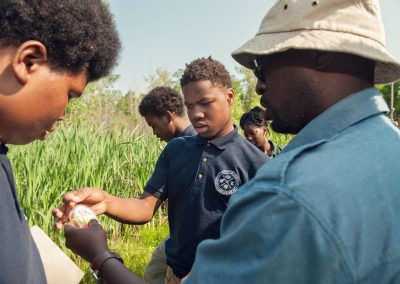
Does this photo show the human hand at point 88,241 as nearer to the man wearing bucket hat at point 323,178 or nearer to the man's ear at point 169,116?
the man wearing bucket hat at point 323,178

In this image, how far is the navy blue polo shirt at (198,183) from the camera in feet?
7.63

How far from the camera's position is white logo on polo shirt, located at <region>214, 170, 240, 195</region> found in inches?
91.4

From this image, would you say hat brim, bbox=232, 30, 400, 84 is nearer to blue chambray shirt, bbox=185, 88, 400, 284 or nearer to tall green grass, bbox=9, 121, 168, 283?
blue chambray shirt, bbox=185, 88, 400, 284

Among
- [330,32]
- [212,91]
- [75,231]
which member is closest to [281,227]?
[330,32]

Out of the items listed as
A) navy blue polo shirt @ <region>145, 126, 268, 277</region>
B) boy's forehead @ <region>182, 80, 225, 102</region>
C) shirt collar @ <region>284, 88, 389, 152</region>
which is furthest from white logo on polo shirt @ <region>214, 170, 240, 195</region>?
shirt collar @ <region>284, 88, 389, 152</region>

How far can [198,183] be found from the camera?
93.7 inches

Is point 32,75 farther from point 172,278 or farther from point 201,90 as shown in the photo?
point 172,278

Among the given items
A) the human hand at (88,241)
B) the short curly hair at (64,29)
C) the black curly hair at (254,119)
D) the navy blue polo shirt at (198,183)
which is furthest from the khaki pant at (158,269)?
the short curly hair at (64,29)

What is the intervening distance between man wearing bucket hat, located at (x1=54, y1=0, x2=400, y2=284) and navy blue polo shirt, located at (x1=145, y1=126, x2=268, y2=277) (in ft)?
3.71

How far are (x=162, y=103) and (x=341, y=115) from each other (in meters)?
3.21

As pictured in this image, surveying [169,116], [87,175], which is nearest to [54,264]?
[169,116]

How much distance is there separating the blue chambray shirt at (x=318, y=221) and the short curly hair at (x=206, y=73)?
1765mm

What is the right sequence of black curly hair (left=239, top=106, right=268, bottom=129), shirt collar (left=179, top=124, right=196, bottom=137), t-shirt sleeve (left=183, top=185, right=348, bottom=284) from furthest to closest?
black curly hair (left=239, top=106, right=268, bottom=129), shirt collar (left=179, top=124, right=196, bottom=137), t-shirt sleeve (left=183, top=185, right=348, bottom=284)

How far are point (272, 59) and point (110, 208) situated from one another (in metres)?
1.41
